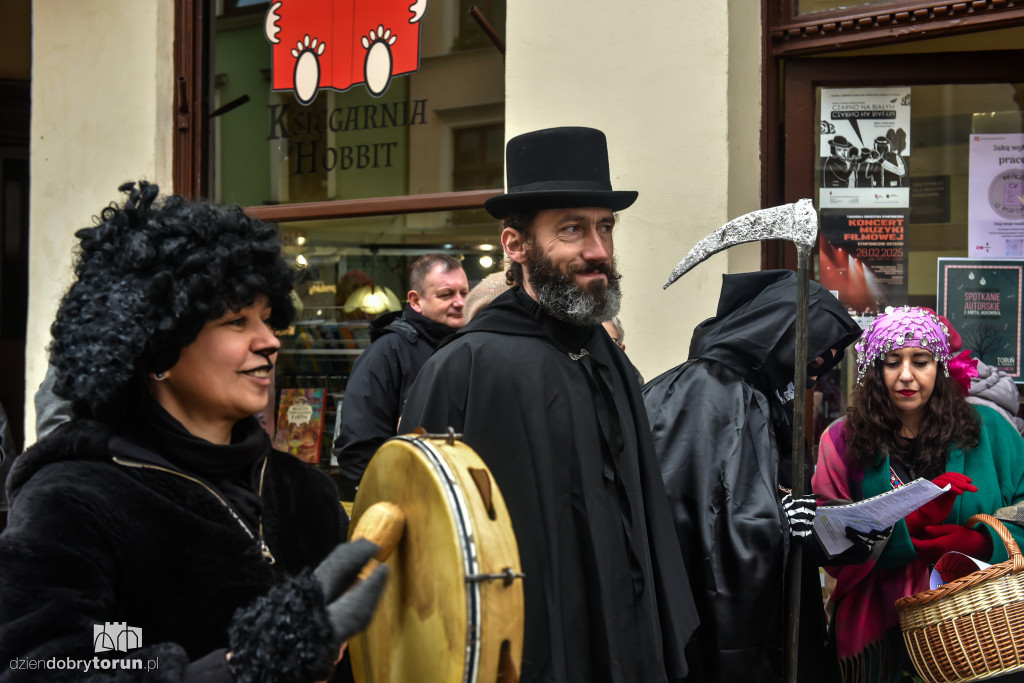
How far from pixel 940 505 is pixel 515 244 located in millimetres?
1837

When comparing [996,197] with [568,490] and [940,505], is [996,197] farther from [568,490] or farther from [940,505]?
[568,490]

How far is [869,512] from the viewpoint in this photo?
3.19 m

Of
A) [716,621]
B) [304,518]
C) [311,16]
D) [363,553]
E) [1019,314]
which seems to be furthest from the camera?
[311,16]

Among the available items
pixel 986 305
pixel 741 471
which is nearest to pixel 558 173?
pixel 741 471

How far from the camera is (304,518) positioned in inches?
84.4

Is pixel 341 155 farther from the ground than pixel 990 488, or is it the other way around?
pixel 341 155

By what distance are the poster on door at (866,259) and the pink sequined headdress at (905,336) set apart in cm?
95

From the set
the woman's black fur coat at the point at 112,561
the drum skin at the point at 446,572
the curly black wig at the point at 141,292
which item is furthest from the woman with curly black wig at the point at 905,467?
the curly black wig at the point at 141,292

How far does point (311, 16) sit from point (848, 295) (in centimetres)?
375

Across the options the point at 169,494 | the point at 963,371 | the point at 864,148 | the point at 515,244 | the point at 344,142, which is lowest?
the point at 169,494

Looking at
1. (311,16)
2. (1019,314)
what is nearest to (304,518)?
(1019,314)

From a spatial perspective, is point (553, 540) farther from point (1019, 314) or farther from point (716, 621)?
point (1019, 314)

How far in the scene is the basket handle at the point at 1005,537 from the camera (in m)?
3.11

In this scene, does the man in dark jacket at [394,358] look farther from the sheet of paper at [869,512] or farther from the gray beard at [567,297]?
the sheet of paper at [869,512]
